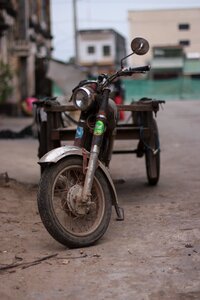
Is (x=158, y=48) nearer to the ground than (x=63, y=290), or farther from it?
farther from it

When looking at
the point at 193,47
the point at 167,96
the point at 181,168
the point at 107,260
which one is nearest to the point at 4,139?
the point at 181,168

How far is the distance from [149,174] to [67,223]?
112 inches

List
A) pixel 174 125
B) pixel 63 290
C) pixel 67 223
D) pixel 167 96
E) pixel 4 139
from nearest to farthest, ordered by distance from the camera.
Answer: pixel 63 290, pixel 67 223, pixel 4 139, pixel 174 125, pixel 167 96

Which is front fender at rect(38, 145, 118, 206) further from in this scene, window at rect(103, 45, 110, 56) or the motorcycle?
window at rect(103, 45, 110, 56)

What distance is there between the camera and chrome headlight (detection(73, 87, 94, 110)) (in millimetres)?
5254

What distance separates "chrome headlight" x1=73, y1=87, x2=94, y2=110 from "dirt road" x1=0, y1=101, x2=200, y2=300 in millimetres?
1198

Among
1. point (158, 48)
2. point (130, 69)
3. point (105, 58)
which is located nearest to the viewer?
point (130, 69)

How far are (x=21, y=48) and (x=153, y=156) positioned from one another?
1758cm

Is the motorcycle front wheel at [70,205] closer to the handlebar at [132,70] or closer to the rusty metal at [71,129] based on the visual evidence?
the handlebar at [132,70]

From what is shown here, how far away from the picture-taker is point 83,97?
208 inches

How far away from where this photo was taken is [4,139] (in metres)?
14.8

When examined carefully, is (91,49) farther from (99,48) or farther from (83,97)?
(83,97)

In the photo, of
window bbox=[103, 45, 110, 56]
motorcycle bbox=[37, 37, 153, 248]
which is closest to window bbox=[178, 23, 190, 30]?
window bbox=[103, 45, 110, 56]

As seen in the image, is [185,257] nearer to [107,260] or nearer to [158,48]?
[107,260]
